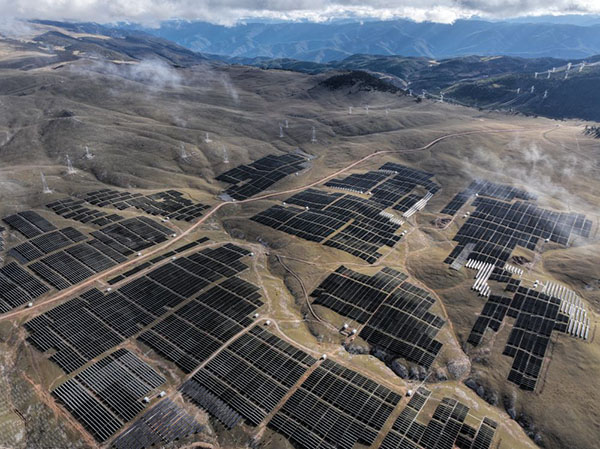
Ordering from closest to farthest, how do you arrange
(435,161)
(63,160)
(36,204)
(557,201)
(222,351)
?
1. (222,351)
2. (36,204)
3. (557,201)
4. (63,160)
5. (435,161)

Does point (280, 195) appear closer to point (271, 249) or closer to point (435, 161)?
point (271, 249)

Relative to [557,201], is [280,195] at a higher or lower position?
lower

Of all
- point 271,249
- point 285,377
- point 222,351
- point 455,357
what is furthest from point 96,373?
point 455,357

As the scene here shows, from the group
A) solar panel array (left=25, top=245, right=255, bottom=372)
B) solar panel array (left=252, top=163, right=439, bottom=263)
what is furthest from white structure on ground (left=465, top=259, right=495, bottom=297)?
solar panel array (left=25, top=245, right=255, bottom=372)

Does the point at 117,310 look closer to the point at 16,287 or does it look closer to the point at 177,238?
the point at 16,287

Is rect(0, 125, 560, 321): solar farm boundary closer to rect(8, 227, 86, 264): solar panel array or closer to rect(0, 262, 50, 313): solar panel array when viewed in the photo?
rect(0, 262, 50, 313): solar panel array

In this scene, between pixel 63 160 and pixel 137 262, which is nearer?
pixel 137 262

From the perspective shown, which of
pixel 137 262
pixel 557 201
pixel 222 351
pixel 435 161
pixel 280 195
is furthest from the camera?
pixel 435 161
